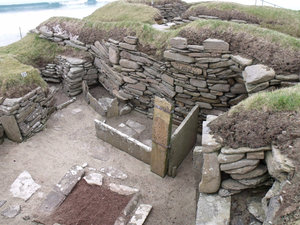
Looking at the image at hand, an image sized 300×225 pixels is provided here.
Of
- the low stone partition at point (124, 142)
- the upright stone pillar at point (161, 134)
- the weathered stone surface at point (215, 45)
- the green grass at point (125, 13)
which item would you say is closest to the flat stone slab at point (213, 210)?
the upright stone pillar at point (161, 134)

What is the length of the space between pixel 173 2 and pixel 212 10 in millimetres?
4180

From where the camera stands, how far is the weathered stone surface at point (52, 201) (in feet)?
16.6

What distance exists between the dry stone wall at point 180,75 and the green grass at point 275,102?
1.27 metres

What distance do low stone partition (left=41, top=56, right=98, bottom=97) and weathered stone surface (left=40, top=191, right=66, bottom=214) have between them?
493 cm

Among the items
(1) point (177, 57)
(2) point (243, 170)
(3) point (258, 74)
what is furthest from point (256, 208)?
(1) point (177, 57)

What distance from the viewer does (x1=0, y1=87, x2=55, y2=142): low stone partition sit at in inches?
262

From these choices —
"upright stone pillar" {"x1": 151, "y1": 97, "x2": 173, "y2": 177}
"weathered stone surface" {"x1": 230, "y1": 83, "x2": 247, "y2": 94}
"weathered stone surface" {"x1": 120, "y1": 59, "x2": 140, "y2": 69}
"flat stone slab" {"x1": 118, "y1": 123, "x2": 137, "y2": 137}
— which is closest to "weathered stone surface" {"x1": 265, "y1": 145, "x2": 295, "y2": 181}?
"upright stone pillar" {"x1": 151, "y1": 97, "x2": 173, "y2": 177}

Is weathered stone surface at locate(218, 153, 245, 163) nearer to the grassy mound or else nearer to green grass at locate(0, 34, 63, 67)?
the grassy mound

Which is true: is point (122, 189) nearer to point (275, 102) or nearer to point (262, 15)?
point (275, 102)

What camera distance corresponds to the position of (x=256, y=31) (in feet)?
20.5

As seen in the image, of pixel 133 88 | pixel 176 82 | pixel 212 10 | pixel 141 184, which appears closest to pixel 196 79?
pixel 176 82

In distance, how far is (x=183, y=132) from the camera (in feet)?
19.6

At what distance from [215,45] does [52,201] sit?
526 cm

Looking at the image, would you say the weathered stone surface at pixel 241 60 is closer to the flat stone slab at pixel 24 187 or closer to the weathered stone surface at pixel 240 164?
the weathered stone surface at pixel 240 164
